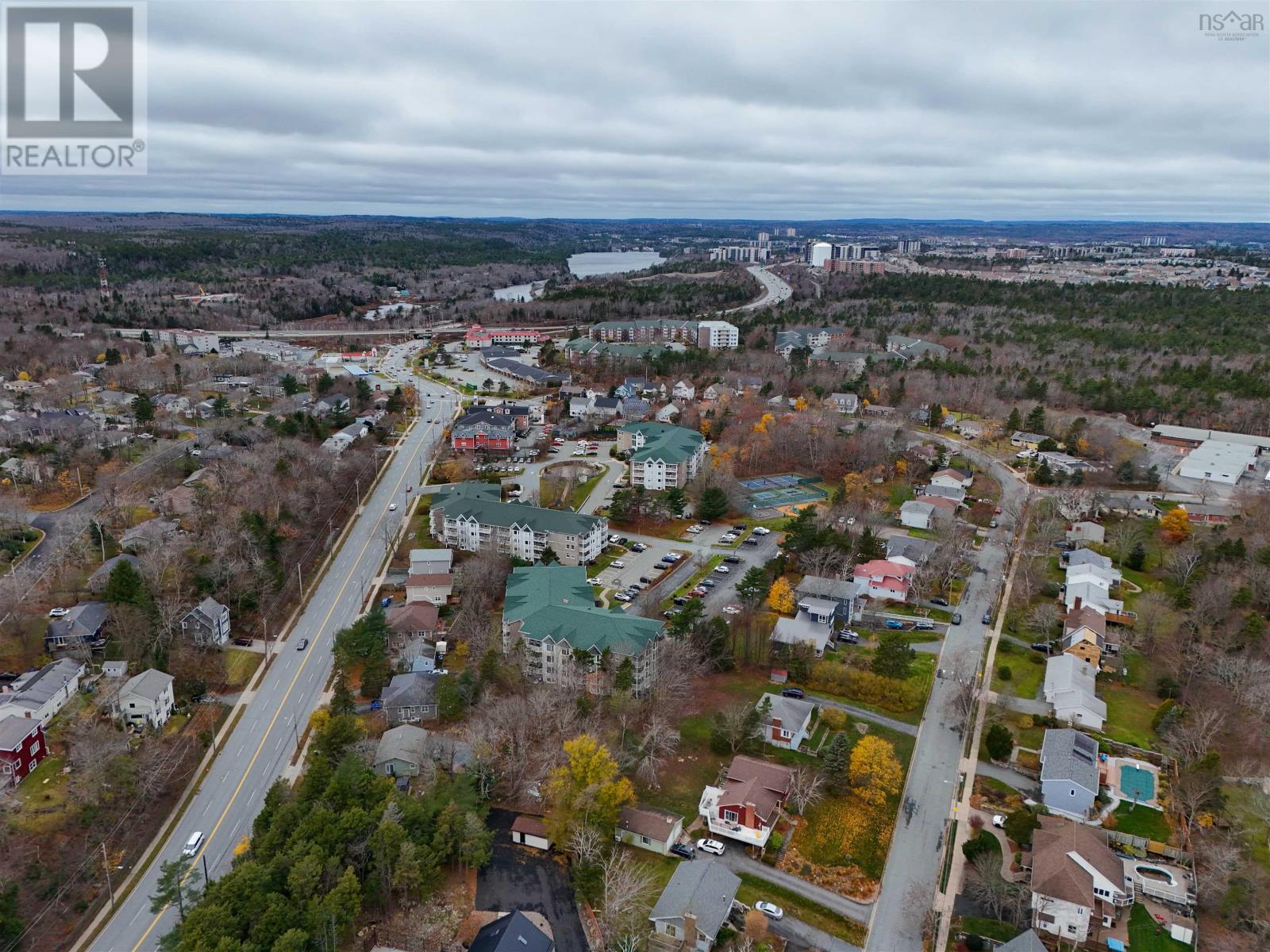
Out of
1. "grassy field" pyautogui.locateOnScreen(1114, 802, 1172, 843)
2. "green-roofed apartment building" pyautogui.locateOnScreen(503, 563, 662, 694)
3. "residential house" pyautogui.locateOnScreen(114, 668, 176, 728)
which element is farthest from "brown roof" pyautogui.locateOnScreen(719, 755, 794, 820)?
"residential house" pyautogui.locateOnScreen(114, 668, 176, 728)

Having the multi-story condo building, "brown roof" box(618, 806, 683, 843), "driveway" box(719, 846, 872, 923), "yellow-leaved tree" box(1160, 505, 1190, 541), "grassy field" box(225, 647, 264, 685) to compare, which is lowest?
"driveway" box(719, 846, 872, 923)

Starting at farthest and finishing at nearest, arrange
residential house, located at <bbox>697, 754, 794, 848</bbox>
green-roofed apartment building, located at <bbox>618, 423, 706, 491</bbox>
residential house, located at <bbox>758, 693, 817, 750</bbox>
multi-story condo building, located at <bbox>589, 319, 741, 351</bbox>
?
multi-story condo building, located at <bbox>589, 319, 741, 351</bbox> < green-roofed apartment building, located at <bbox>618, 423, 706, 491</bbox> < residential house, located at <bbox>758, 693, 817, 750</bbox> < residential house, located at <bbox>697, 754, 794, 848</bbox>

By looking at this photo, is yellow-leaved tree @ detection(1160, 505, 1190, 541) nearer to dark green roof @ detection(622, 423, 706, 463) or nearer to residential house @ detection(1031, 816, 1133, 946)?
residential house @ detection(1031, 816, 1133, 946)

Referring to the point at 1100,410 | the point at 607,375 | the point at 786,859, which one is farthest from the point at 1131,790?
the point at 607,375

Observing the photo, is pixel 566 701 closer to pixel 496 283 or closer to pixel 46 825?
pixel 46 825

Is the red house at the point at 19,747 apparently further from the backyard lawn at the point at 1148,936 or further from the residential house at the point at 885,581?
the residential house at the point at 885,581

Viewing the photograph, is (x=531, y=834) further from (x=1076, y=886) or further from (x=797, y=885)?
(x=1076, y=886)
